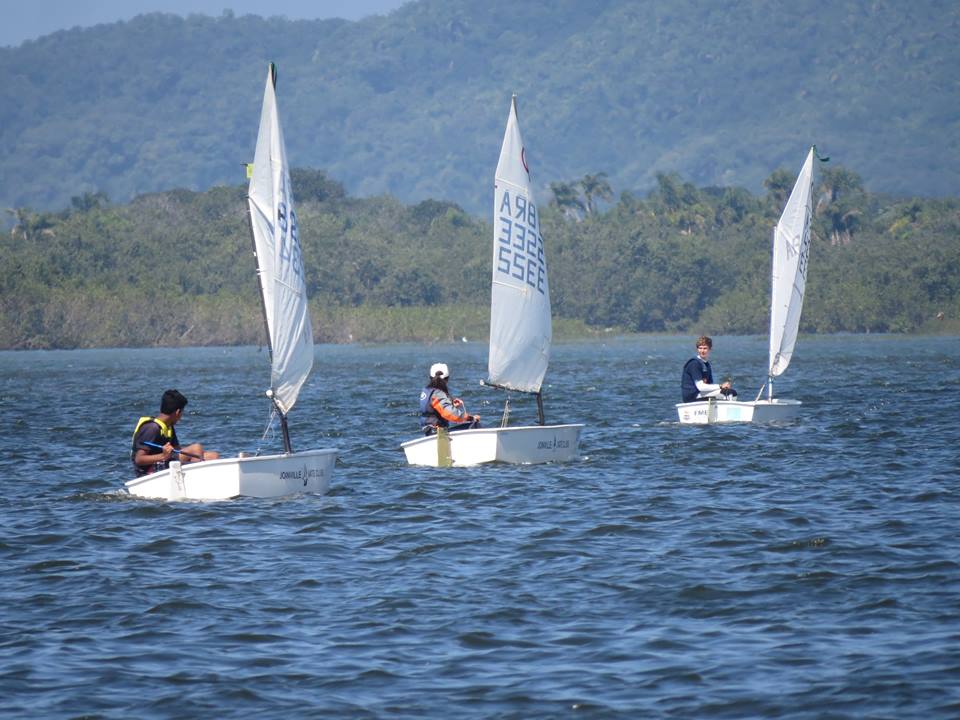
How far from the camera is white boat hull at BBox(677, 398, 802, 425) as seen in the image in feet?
110

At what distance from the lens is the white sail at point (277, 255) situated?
868 inches

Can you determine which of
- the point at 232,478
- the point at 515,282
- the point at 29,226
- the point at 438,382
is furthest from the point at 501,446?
the point at 29,226

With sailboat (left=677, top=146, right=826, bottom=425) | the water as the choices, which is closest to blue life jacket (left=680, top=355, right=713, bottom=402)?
the water

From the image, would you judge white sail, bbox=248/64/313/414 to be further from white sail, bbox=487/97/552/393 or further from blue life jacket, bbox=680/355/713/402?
blue life jacket, bbox=680/355/713/402

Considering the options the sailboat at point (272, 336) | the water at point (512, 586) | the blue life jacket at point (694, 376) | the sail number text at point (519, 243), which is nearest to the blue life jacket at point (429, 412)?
the water at point (512, 586)

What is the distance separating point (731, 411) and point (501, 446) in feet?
31.1

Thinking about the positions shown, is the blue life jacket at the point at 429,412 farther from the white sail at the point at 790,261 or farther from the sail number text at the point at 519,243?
the white sail at the point at 790,261

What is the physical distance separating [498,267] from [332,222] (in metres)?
132

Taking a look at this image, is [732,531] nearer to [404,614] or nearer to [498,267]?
[404,614]

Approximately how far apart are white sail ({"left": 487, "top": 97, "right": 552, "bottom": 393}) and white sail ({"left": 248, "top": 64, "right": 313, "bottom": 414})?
5.21 metres

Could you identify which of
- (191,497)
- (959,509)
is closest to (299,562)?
(191,497)

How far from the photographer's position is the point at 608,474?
26.6 meters

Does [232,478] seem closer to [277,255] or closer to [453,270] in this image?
[277,255]

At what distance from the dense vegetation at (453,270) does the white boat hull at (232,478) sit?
3848 inches
